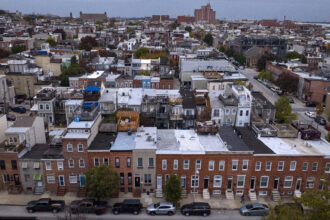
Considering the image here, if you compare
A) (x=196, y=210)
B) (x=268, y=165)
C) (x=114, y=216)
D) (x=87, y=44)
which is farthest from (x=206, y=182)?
(x=87, y=44)

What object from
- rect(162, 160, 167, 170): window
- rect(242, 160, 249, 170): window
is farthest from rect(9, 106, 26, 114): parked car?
rect(242, 160, 249, 170): window

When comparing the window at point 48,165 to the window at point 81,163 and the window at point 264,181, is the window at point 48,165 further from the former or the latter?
the window at point 264,181

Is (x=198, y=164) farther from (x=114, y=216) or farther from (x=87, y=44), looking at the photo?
(x=87, y=44)

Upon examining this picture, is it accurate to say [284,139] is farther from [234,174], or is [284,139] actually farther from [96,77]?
[96,77]

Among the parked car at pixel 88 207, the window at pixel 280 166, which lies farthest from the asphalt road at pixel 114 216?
the window at pixel 280 166

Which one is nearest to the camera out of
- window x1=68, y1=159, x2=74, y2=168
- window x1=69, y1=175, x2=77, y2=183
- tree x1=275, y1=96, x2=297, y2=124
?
window x1=68, y1=159, x2=74, y2=168

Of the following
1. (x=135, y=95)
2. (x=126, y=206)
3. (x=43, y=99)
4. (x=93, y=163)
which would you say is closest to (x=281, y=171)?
(x=126, y=206)

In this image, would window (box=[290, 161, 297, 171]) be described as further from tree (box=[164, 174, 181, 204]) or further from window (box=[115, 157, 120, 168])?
window (box=[115, 157, 120, 168])
